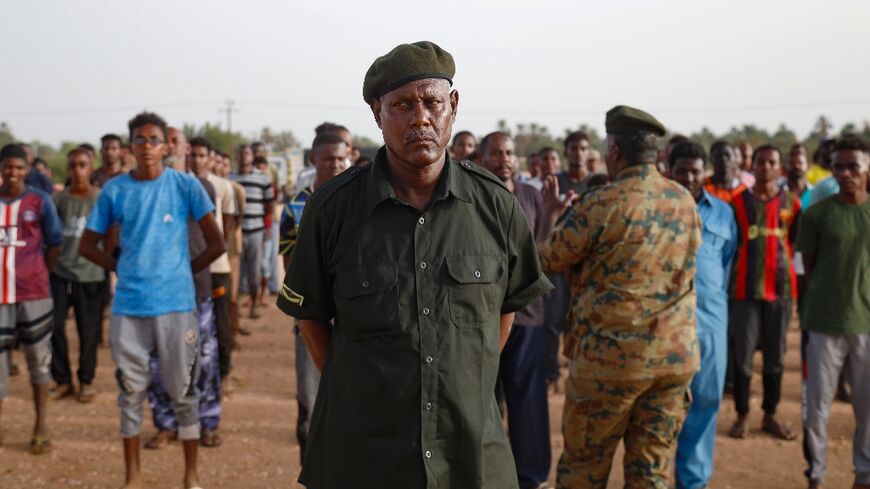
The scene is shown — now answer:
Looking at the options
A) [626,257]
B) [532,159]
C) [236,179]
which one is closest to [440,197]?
[626,257]

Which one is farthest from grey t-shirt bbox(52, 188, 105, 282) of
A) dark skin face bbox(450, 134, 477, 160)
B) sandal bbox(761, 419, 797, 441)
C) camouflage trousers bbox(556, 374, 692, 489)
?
sandal bbox(761, 419, 797, 441)

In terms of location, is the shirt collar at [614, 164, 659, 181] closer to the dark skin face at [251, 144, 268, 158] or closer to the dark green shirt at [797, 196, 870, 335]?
the dark green shirt at [797, 196, 870, 335]

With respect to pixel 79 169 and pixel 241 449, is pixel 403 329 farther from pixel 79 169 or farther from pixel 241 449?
pixel 79 169

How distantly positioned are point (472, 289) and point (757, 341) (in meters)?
4.66

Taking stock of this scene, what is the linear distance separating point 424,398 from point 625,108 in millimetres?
2085

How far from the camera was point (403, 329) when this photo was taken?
223 cm

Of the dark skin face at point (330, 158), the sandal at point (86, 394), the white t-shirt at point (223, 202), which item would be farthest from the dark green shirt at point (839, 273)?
the sandal at point (86, 394)

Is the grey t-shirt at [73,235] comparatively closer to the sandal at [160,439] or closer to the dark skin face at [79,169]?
the dark skin face at [79,169]

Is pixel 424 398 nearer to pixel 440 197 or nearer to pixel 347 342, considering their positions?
pixel 347 342

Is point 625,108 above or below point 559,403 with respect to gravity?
above

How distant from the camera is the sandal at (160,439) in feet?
19.0

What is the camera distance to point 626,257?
355cm

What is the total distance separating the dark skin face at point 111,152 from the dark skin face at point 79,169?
3.55 ft

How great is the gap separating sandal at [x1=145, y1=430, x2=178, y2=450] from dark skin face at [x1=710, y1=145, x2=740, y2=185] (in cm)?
479
